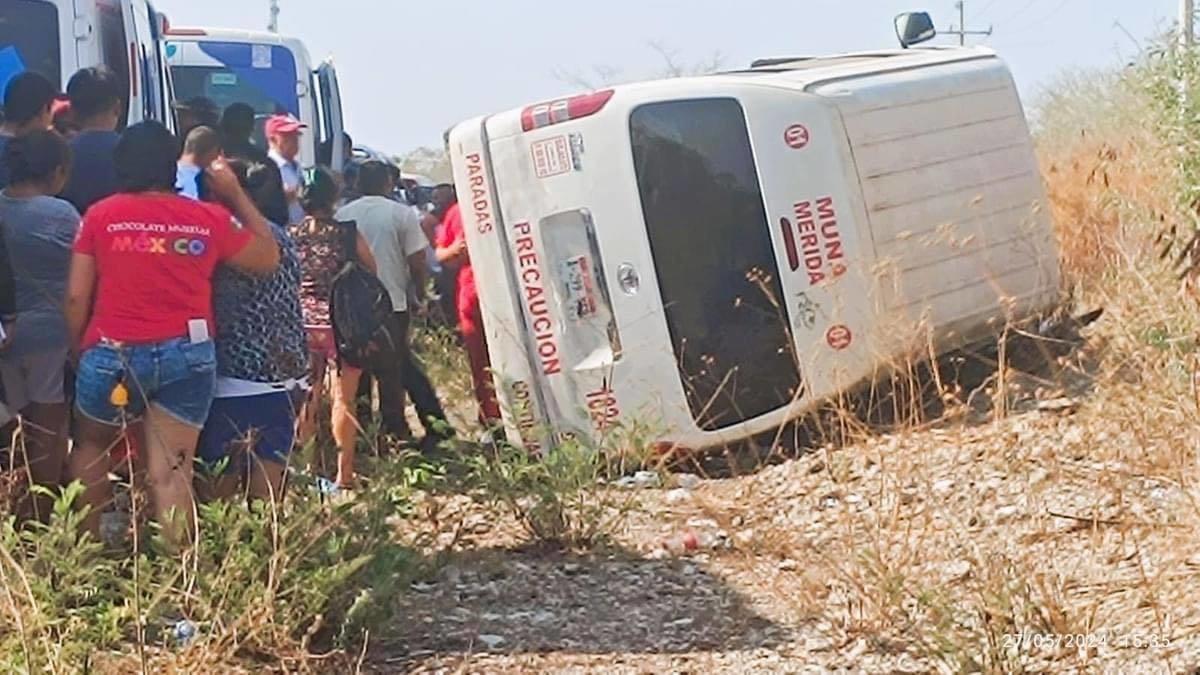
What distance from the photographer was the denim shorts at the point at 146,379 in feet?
15.8

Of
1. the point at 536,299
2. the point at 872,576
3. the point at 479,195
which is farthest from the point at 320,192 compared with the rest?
the point at 872,576

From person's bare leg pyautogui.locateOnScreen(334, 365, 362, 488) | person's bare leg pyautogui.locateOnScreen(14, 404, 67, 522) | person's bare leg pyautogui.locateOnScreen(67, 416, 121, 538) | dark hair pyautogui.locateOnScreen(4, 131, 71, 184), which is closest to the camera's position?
person's bare leg pyautogui.locateOnScreen(67, 416, 121, 538)

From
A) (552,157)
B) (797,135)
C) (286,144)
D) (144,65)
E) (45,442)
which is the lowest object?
(45,442)

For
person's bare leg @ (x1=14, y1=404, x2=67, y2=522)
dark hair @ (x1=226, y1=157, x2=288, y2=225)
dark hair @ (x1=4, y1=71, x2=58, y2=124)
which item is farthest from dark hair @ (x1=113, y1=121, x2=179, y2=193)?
dark hair @ (x1=4, y1=71, x2=58, y2=124)

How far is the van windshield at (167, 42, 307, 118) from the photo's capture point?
14.4m

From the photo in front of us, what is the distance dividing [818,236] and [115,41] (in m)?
3.90

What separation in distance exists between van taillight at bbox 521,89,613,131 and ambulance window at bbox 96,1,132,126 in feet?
7.34

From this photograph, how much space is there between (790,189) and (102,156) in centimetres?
272

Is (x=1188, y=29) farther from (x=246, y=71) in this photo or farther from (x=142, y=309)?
(x=246, y=71)

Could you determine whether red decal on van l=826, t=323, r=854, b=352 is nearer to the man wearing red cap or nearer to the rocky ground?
the rocky ground

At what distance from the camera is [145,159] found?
4.78 metres

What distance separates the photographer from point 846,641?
178 inches

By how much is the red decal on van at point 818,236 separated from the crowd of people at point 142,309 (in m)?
2.09

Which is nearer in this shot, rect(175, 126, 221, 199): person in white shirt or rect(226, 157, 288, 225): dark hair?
rect(226, 157, 288, 225): dark hair
